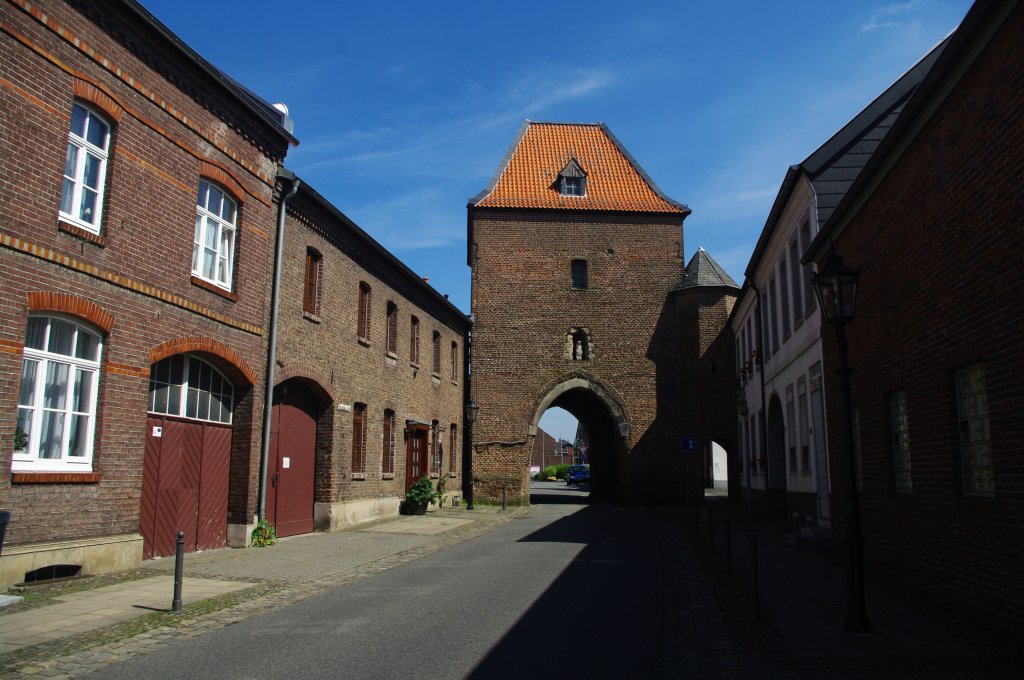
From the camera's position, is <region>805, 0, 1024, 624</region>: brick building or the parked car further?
the parked car

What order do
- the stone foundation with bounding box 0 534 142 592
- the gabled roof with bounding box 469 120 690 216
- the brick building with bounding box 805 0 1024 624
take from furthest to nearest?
the gabled roof with bounding box 469 120 690 216 → the stone foundation with bounding box 0 534 142 592 → the brick building with bounding box 805 0 1024 624

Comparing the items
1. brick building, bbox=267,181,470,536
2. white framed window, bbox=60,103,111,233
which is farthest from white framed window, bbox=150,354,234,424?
white framed window, bbox=60,103,111,233

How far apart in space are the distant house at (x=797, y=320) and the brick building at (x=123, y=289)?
1023 centimetres

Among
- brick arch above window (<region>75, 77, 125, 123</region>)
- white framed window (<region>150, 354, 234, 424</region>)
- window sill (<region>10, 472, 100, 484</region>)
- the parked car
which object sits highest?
brick arch above window (<region>75, 77, 125, 123</region>)

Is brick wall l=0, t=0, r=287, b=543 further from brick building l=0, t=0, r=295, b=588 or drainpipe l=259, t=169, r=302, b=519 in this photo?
drainpipe l=259, t=169, r=302, b=519

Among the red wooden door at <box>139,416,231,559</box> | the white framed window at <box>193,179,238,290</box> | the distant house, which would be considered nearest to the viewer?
the red wooden door at <box>139,416,231,559</box>

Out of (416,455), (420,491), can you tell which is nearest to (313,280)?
(420,491)

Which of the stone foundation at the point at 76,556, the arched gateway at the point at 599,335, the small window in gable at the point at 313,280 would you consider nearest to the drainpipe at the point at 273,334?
the small window in gable at the point at 313,280

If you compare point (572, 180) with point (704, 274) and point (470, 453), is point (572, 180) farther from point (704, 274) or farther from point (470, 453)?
point (470, 453)

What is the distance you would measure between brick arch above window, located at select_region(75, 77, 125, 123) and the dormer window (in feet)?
76.0

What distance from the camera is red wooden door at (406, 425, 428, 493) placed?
24.6 m

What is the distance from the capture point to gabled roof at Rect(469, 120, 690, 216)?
32.5 metres

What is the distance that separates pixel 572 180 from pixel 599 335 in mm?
6688

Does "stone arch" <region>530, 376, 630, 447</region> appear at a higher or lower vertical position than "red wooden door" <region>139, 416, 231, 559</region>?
higher
